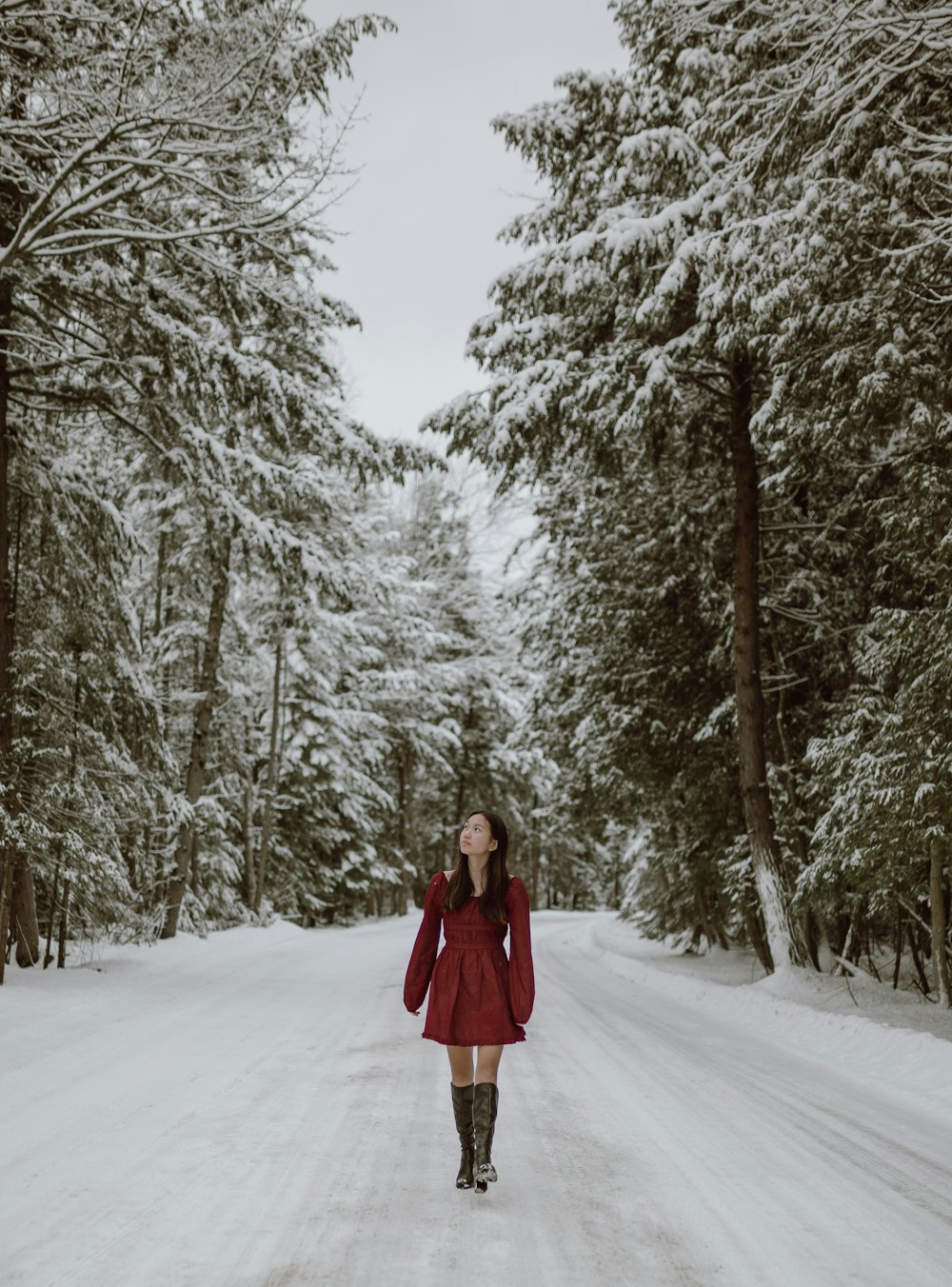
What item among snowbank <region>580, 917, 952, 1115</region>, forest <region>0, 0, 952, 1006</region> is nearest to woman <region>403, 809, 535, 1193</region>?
snowbank <region>580, 917, 952, 1115</region>

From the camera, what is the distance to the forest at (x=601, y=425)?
829 centimetres

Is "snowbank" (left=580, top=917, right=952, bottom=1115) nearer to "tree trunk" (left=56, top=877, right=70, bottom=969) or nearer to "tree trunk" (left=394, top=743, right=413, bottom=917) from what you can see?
"tree trunk" (left=56, top=877, right=70, bottom=969)

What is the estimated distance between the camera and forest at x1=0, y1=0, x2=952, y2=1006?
27.2 ft

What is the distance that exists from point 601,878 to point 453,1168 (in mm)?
65257

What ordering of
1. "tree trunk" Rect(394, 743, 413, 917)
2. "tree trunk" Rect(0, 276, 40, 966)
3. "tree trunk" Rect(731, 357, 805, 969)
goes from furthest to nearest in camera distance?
1. "tree trunk" Rect(394, 743, 413, 917)
2. "tree trunk" Rect(731, 357, 805, 969)
3. "tree trunk" Rect(0, 276, 40, 966)

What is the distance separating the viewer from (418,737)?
1383 inches

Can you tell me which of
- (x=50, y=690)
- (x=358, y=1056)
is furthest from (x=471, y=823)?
(x=50, y=690)

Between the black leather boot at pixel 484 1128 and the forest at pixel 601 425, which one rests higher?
the forest at pixel 601 425

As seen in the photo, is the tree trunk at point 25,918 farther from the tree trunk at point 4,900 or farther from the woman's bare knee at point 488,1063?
the woman's bare knee at point 488,1063

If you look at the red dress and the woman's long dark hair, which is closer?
the red dress

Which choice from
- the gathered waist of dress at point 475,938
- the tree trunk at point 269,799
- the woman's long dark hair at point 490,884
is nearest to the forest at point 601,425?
the tree trunk at point 269,799

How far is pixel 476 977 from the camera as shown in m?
4.62

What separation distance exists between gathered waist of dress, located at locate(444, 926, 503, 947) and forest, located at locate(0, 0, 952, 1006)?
510 centimetres

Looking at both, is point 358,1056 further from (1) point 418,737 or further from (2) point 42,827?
(1) point 418,737
